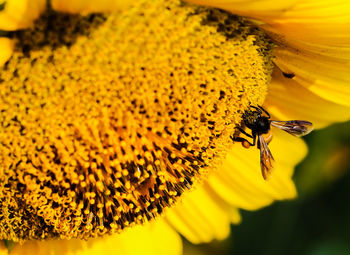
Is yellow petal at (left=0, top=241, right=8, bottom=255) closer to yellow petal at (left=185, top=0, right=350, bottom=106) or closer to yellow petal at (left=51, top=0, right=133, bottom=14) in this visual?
yellow petal at (left=51, top=0, right=133, bottom=14)

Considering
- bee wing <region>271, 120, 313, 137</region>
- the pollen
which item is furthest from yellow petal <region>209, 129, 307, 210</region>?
→ the pollen

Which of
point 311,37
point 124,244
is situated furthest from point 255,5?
point 124,244

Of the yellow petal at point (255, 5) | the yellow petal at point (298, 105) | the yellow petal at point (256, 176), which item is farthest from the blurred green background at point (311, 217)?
the yellow petal at point (255, 5)

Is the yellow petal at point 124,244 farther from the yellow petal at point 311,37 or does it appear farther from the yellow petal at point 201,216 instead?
the yellow petal at point 311,37

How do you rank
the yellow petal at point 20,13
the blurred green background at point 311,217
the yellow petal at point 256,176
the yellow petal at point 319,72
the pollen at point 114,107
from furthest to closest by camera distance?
the blurred green background at point 311,217 < the yellow petal at point 256,176 < the yellow petal at point 319,72 < the pollen at point 114,107 < the yellow petal at point 20,13

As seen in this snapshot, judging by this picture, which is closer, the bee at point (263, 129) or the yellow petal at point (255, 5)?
the yellow petal at point (255, 5)

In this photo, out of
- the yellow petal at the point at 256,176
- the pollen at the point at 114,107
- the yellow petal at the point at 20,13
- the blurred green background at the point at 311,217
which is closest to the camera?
the yellow petal at the point at 20,13

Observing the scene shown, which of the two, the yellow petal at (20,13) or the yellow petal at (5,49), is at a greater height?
the yellow petal at (20,13)
